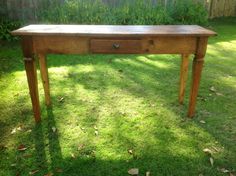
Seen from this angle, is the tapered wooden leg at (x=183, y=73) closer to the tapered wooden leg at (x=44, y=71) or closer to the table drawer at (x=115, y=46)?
the table drawer at (x=115, y=46)

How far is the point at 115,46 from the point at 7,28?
4.75 metres

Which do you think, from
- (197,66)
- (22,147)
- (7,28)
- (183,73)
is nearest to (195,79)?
(197,66)

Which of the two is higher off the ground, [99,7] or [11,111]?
[99,7]

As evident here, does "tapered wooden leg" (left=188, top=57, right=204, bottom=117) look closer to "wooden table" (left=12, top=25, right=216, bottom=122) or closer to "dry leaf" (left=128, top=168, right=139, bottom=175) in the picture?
"wooden table" (left=12, top=25, right=216, bottom=122)

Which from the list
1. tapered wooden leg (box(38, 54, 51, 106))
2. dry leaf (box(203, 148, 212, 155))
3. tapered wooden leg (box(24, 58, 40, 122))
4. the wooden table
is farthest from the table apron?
dry leaf (box(203, 148, 212, 155))

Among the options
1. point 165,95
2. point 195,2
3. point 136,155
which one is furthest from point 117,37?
point 195,2

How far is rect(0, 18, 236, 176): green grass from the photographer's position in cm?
278

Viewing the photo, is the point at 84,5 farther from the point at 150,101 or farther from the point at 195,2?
the point at 150,101

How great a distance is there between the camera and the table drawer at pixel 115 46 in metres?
2.93

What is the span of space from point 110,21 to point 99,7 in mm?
555

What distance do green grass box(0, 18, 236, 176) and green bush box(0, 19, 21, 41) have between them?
143cm

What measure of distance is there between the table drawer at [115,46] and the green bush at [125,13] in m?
4.57

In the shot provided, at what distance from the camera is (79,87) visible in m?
4.42

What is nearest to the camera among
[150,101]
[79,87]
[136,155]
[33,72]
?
[136,155]
